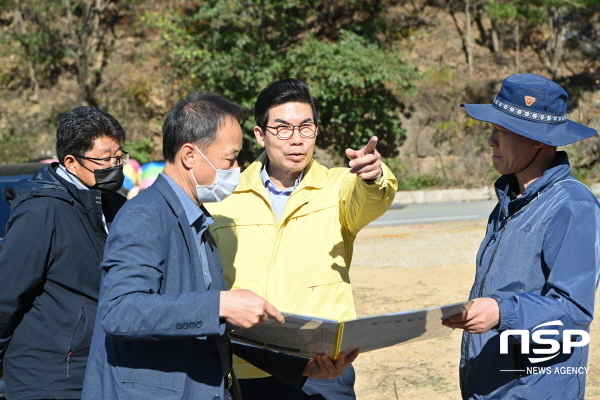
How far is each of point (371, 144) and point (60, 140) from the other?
59.2 inches

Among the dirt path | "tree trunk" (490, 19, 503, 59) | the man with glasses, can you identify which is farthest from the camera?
"tree trunk" (490, 19, 503, 59)

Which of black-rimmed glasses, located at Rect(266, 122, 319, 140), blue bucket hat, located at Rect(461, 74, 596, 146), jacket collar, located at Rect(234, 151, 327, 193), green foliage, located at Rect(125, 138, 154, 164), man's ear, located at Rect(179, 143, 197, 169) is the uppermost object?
blue bucket hat, located at Rect(461, 74, 596, 146)

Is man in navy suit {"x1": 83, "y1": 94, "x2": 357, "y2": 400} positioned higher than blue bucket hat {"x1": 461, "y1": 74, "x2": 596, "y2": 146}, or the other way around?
blue bucket hat {"x1": 461, "y1": 74, "x2": 596, "y2": 146}

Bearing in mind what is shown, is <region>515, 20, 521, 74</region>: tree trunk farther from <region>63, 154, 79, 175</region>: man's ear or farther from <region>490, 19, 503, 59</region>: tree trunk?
<region>63, 154, 79, 175</region>: man's ear

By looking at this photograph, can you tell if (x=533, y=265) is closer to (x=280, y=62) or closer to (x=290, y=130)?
(x=290, y=130)

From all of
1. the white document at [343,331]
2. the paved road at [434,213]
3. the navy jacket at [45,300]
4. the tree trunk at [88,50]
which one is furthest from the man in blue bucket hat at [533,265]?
the tree trunk at [88,50]

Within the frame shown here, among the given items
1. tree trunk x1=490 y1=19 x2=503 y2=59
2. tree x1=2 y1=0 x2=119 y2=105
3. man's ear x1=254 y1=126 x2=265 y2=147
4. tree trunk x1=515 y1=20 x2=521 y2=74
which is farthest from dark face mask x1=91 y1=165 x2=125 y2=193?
tree trunk x1=490 y1=19 x2=503 y2=59

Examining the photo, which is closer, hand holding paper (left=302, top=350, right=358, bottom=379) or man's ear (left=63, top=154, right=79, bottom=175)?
hand holding paper (left=302, top=350, right=358, bottom=379)

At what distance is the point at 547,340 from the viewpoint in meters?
2.54

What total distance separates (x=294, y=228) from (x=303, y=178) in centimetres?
24

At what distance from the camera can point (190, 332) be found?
83.7 inches

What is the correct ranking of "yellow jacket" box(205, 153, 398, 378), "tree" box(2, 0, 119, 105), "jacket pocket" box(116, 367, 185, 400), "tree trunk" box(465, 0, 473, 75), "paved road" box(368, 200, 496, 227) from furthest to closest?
"tree trunk" box(465, 0, 473, 75) < "tree" box(2, 0, 119, 105) < "paved road" box(368, 200, 496, 227) < "yellow jacket" box(205, 153, 398, 378) < "jacket pocket" box(116, 367, 185, 400)

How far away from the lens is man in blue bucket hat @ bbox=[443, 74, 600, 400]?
2451 millimetres

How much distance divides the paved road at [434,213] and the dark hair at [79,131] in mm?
12323
